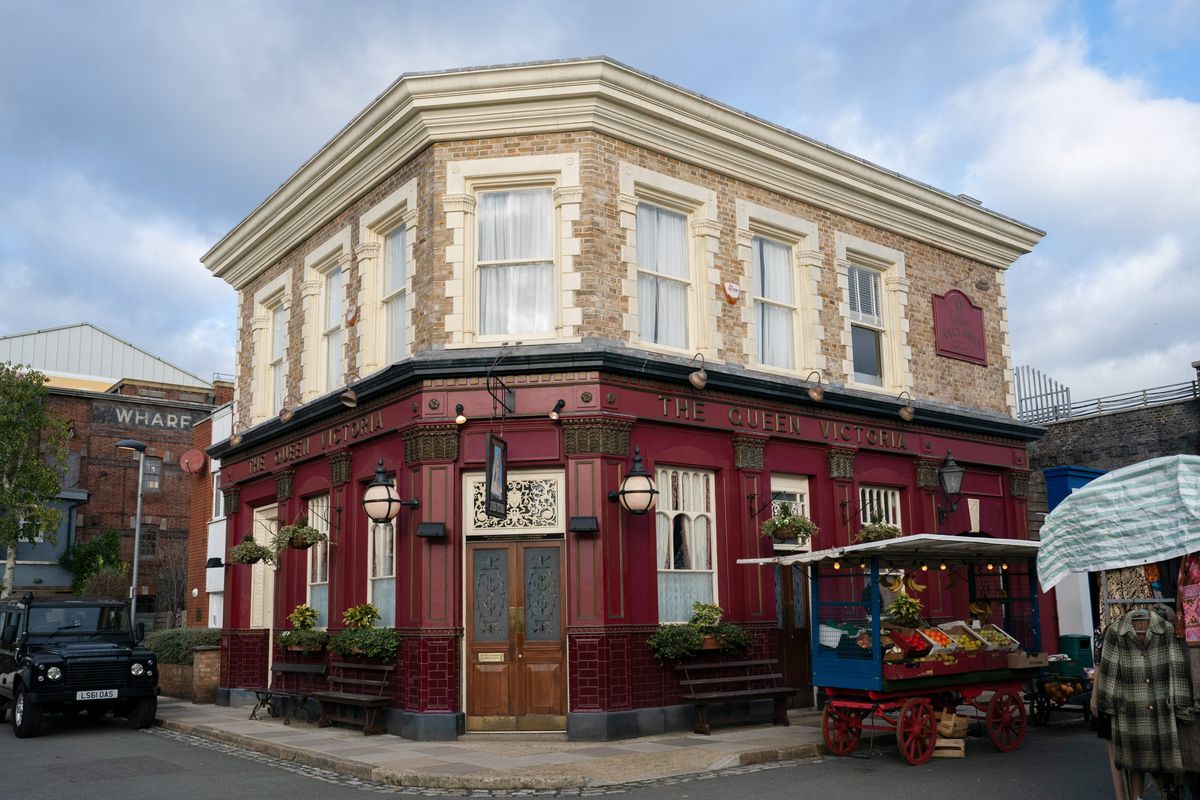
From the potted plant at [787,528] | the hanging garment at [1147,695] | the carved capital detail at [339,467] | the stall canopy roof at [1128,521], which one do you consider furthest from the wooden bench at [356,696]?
the hanging garment at [1147,695]

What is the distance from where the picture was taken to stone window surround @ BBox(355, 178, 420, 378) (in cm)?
1576

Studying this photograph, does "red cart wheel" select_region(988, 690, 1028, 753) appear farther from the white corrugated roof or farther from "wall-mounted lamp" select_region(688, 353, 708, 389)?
the white corrugated roof

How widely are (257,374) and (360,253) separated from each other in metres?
4.76

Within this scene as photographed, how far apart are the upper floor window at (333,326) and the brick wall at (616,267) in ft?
1.82

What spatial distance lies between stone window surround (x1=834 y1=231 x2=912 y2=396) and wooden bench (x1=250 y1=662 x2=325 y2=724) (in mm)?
9760

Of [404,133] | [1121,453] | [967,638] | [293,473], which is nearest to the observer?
[967,638]

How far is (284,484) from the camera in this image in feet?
59.7

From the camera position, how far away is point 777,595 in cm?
1561

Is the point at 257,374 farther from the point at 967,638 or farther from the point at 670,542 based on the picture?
the point at 967,638

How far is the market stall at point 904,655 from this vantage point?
11344 mm

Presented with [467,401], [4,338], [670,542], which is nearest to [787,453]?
[670,542]

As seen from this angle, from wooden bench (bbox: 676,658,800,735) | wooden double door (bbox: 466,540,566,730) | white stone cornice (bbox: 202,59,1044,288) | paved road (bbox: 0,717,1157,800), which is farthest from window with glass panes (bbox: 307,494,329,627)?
wooden bench (bbox: 676,658,800,735)

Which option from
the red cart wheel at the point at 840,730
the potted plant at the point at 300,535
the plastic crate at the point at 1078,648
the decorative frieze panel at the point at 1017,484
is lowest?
the red cart wheel at the point at 840,730

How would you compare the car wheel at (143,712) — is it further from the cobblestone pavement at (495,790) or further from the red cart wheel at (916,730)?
the red cart wheel at (916,730)
